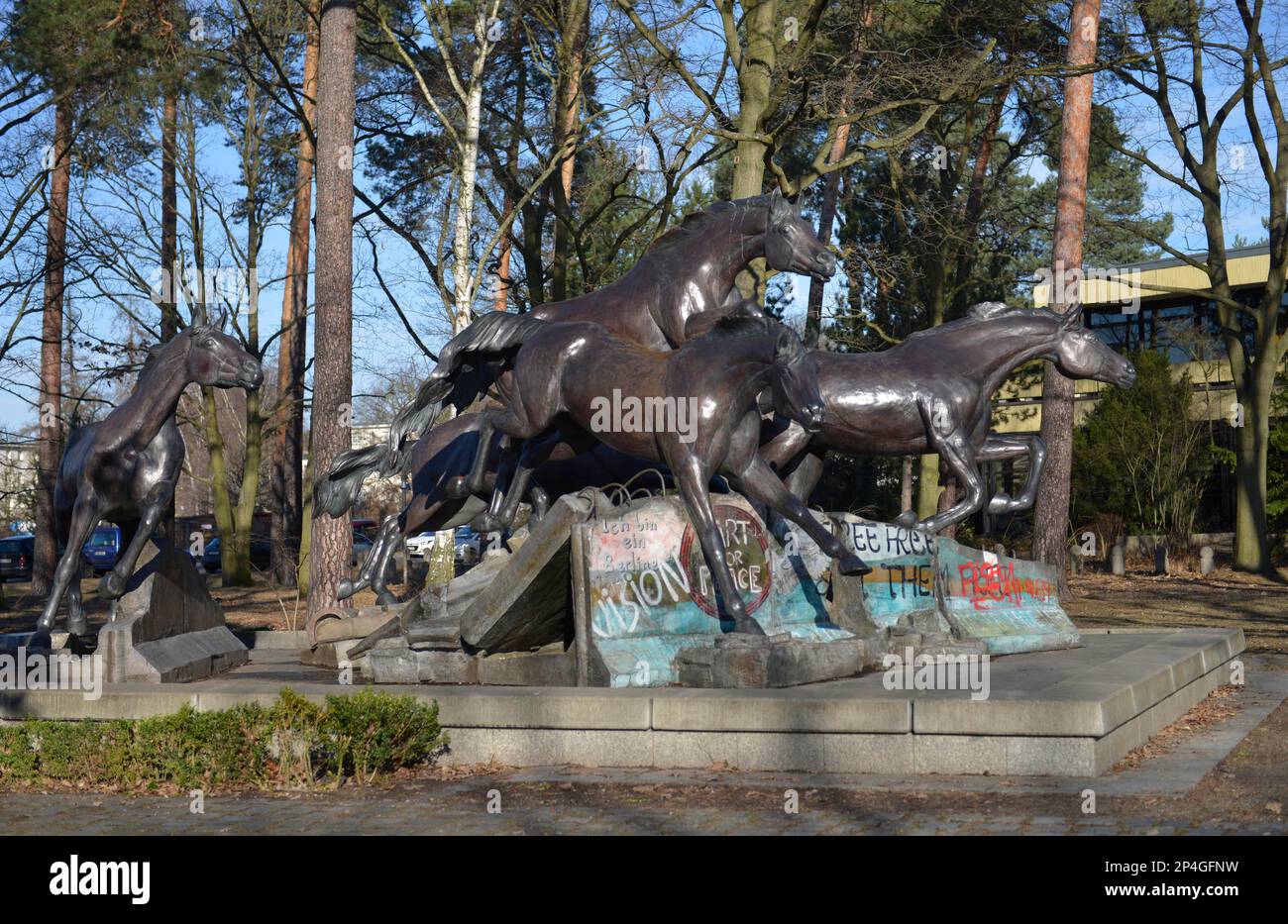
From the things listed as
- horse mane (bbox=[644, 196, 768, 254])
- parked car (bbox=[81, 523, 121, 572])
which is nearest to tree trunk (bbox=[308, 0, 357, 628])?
horse mane (bbox=[644, 196, 768, 254])

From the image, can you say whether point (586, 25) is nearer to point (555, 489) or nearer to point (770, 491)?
point (555, 489)

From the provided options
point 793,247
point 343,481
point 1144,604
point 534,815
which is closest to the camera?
point 534,815

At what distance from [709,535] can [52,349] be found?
82.3 feet

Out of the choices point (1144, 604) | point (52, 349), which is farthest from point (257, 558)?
point (1144, 604)

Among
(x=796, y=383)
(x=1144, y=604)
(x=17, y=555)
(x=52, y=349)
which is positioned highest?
(x=52, y=349)

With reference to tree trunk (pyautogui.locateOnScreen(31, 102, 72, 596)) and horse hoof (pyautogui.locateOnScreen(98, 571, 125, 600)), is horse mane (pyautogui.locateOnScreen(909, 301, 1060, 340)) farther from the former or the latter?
tree trunk (pyautogui.locateOnScreen(31, 102, 72, 596))

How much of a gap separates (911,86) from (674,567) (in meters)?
12.2

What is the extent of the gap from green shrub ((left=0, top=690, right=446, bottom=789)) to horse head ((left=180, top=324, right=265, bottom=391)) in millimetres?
4219

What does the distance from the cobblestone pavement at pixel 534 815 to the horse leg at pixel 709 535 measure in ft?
6.98

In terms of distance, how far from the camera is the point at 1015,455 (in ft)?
43.1

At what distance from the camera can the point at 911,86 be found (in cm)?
2059

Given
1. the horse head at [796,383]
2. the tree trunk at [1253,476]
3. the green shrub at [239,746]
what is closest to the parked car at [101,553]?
the tree trunk at [1253,476]

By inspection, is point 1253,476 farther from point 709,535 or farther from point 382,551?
point 709,535

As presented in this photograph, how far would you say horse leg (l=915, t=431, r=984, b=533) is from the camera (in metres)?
12.2
